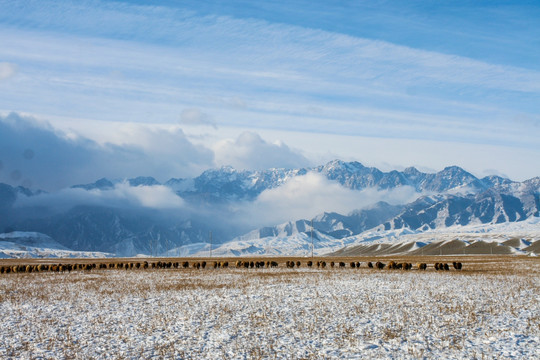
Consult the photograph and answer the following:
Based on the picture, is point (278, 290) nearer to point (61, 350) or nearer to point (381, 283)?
point (381, 283)

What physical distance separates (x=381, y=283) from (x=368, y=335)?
22146 millimetres

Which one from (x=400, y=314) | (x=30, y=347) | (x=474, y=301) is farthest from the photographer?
(x=474, y=301)

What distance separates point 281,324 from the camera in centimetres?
2531

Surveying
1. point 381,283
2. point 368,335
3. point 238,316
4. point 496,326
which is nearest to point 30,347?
point 238,316

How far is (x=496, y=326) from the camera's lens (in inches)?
939

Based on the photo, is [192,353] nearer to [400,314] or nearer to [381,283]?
[400,314]

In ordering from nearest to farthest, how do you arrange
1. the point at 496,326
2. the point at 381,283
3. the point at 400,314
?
1. the point at 496,326
2. the point at 400,314
3. the point at 381,283

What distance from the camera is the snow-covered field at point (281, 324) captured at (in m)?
20.5

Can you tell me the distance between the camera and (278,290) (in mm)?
39750

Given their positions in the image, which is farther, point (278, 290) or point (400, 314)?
point (278, 290)

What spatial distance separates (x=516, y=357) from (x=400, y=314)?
8.52 m

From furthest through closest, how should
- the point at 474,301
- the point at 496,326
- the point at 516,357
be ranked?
the point at 474,301
the point at 496,326
the point at 516,357

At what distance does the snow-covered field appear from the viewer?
67.2 feet

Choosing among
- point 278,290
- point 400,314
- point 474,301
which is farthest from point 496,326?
point 278,290
